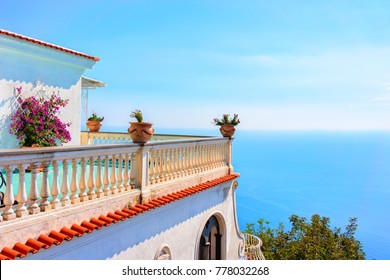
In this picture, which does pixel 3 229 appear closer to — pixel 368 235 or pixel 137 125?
pixel 137 125

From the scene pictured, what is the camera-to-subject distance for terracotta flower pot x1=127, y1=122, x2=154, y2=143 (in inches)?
270

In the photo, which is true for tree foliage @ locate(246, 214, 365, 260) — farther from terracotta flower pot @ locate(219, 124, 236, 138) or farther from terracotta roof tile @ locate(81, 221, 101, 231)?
terracotta roof tile @ locate(81, 221, 101, 231)

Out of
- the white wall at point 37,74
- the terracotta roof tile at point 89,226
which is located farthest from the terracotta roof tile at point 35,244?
the white wall at point 37,74


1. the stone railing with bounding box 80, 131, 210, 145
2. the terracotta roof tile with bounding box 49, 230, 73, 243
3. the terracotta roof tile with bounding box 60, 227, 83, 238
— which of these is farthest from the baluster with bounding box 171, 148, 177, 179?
the stone railing with bounding box 80, 131, 210, 145

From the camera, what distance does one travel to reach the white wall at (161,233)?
209 inches

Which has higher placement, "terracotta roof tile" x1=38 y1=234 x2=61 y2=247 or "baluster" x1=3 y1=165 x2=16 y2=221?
"baluster" x1=3 y1=165 x2=16 y2=221

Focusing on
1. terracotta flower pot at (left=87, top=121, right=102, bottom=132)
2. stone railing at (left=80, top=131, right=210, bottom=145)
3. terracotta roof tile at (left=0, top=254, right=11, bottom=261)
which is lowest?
terracotta roof tile at (left=0, top=254, right=11, bottom=261)

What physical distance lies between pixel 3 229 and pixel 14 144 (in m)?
7.45

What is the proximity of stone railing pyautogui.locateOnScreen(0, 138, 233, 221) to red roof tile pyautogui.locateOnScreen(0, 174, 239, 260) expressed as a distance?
0.27m

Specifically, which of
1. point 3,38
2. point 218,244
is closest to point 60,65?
point 3,38

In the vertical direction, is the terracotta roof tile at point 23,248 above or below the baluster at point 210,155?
below

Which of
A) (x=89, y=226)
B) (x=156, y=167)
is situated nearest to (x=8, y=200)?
(x=89, y=226)

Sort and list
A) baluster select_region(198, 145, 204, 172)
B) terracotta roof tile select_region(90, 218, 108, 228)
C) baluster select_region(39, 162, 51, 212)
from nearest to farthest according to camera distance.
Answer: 1. baluster select_region(39, 162, 51, 212)
2. terracotta roof tile select_region(90, 218, 108, 228)
3. baluster select_region(198, 145, 204, 172)

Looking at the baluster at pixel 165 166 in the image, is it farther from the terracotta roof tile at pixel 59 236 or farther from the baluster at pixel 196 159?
the terracotta roof tile at pixel 59 236
